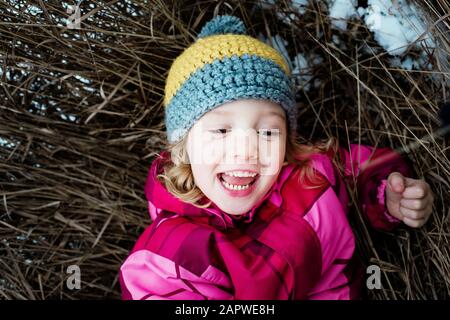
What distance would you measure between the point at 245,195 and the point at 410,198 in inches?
18.4

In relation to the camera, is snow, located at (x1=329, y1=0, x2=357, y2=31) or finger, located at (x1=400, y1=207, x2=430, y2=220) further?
snow, located at (x1=329, y1=0, x2=357, y2=31)

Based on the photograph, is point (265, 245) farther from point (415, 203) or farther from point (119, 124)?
point (119, 124)

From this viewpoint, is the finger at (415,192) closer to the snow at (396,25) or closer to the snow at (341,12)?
the snow at (396,25)

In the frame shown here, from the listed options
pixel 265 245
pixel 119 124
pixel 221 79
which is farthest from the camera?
pixel 119 124

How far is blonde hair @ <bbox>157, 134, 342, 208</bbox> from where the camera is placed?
4.43 ft

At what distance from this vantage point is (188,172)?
1380 millimetres

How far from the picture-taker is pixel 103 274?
1763 millimetres

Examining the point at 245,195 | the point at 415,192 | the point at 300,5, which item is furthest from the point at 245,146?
the point at 300,5

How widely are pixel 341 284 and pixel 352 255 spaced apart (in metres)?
0.09

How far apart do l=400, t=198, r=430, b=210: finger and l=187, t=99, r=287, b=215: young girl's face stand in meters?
0.39

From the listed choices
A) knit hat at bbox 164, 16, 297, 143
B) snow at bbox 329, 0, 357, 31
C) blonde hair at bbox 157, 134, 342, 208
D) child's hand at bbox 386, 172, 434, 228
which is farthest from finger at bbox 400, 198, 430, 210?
snow at bbox 329, 0, 357, 31

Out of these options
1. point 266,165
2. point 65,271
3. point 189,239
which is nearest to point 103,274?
point 65,271

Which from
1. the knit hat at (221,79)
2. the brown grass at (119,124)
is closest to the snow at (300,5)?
the brown grass at (119,124)

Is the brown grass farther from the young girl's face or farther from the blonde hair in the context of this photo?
the young girl's face
